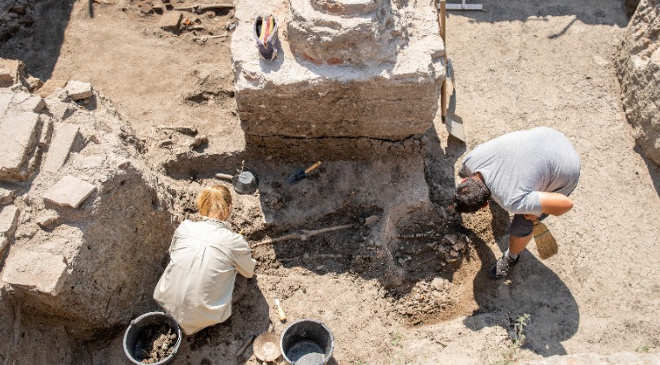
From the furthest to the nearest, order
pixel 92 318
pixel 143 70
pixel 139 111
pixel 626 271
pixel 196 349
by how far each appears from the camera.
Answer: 1. pixel 143 70
2. pixel 139 111
3. pixel 626 271
4. pixel 196 349
5. pixel 92 318

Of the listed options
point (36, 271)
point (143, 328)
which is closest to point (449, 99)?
point (143, 328)

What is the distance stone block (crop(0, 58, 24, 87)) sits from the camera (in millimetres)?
4348

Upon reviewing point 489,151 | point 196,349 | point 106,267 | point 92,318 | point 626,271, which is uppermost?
point 489,151

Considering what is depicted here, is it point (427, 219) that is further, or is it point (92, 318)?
point (427, 219)

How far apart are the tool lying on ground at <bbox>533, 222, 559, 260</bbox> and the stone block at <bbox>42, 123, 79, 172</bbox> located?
3888 millimetres

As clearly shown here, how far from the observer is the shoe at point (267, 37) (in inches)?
159

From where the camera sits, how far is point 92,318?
12.0 ft

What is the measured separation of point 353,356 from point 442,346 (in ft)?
2.41

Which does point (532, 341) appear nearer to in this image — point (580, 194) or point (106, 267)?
point (580, 194)

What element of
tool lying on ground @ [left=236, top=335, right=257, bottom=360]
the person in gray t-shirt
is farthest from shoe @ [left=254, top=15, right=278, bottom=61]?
tool lying on ground @ [left=236, top=335, right=257, bottom=360]

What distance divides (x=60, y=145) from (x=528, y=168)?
3662 mm

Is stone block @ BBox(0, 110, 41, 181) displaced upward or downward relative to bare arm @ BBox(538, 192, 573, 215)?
downward

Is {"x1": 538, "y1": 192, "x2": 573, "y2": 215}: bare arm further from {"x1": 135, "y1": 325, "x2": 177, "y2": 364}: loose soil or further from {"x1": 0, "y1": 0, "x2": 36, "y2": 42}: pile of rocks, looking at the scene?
{"x1": 0, "y1": 0, "x2": 36, "y2": 42}: pile of rocks

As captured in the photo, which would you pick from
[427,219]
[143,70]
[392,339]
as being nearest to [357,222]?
[427,219]
